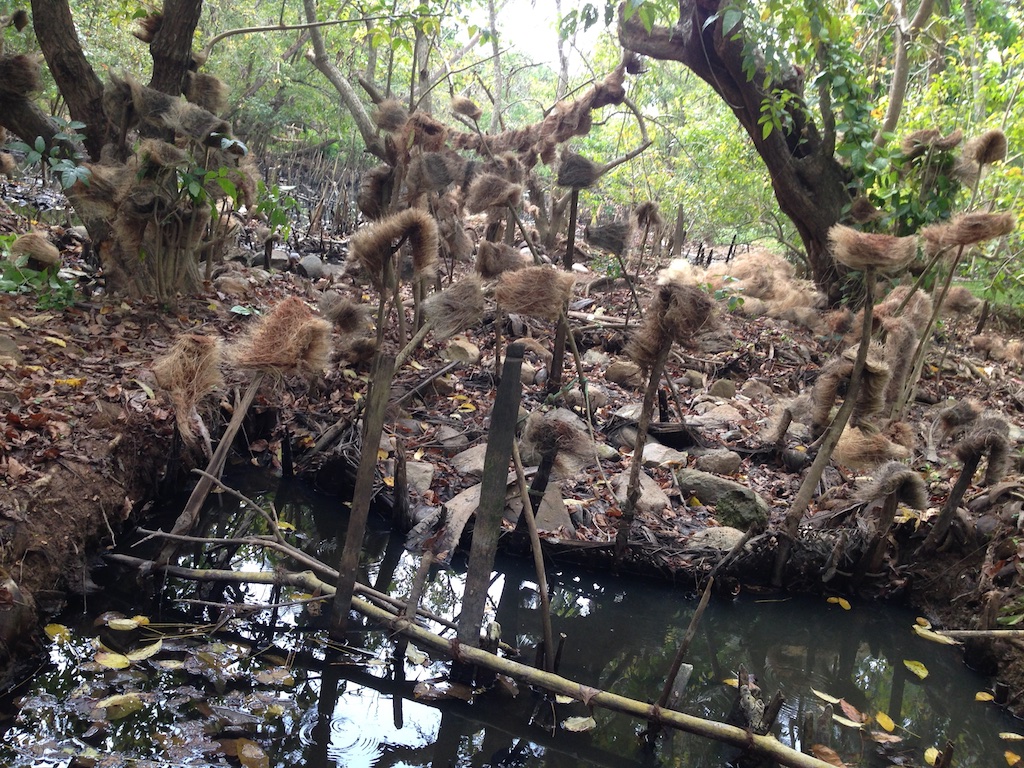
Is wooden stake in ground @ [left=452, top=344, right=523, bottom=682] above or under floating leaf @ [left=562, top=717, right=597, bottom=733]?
A: above

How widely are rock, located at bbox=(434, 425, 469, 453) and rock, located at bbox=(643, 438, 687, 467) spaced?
1.47 m

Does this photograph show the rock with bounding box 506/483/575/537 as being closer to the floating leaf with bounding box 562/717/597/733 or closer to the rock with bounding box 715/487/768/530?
the rock with bounding box 715/487/768/530

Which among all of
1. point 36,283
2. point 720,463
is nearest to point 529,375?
point 720,463

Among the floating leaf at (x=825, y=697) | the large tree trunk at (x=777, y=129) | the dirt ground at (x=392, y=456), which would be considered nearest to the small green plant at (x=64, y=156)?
the dirt ground at (x=392, y=456)

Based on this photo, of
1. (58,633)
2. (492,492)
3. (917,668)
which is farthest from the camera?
(917,668)

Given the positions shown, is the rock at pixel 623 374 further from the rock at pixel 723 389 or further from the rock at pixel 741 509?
the rock at pixel 741 509

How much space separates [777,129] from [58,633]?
9002 millimetres

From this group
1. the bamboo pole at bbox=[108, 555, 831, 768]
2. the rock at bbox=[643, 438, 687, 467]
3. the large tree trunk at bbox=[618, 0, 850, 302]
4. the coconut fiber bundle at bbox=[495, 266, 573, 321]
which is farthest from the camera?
the large tree trunk at bbox=[618, 0, 850, 302]

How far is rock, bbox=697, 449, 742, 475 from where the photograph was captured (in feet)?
19.7

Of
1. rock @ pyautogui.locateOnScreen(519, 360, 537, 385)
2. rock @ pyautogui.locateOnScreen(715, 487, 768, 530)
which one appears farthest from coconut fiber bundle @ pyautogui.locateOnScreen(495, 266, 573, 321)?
rock @ pyautogui.locateOnScreen(519, 360, 537, 385)

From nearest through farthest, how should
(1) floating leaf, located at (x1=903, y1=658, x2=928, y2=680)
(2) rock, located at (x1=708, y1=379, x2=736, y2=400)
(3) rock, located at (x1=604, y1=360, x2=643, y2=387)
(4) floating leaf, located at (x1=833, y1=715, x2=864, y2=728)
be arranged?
(4) floating leaf, located at (x1=833, y1=715, x2=864, y2=728) < (1) floating leaf, located at (x1=903, y1=658, x2=928, y2=680) < (3) rock, located at (x1=604, y1=360, x2=643, y2=387) < (2) rock, located at (x1=708, y1=379, x2=736, y2=400)

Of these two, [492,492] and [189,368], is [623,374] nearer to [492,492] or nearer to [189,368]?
[492,492]

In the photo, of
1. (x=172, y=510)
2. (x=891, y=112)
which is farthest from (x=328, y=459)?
(x=891, y=112)

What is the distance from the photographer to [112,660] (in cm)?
337
